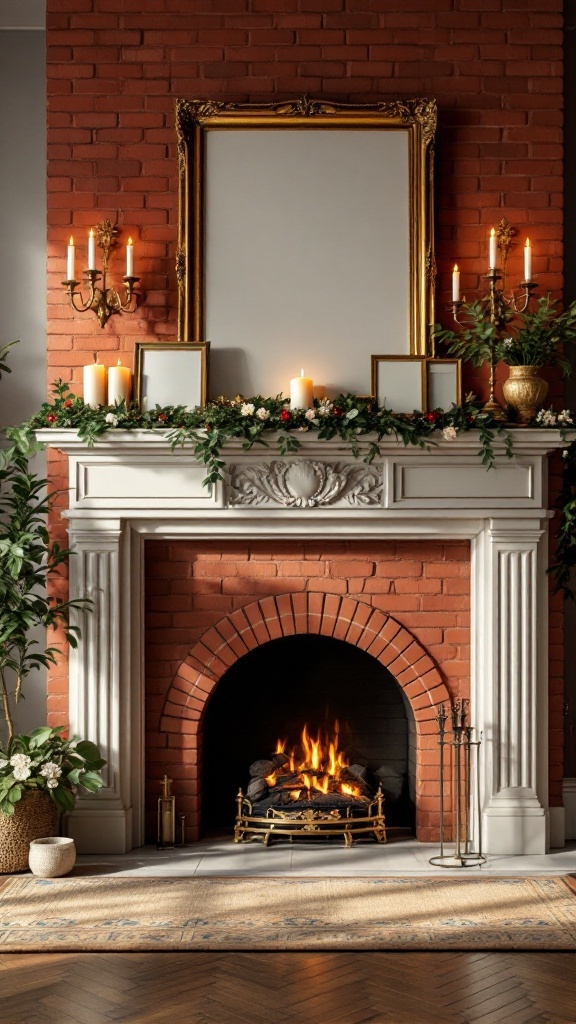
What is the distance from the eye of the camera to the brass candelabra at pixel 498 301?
4.57m

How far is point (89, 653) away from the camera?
4629 mm

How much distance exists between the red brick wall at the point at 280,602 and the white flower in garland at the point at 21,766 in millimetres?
637

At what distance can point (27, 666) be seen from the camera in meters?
4.86

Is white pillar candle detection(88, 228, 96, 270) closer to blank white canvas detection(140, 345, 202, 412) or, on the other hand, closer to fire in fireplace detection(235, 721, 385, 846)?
blank white canvas detection(140, 345, 202, 412)

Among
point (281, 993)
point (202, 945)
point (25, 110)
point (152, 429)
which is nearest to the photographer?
point (281, 993)

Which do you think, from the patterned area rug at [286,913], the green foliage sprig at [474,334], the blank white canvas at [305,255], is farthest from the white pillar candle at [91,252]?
the patterned area rug at [286,913]

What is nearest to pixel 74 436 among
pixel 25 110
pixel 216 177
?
pixel 216 177

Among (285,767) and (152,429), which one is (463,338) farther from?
(285,767)

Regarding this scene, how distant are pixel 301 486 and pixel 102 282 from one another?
1.33 meters

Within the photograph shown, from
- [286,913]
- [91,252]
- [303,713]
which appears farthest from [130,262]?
[286,913]

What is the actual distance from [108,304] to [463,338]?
5.27ft

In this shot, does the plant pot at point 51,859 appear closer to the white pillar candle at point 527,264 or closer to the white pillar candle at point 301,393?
the white pillar candle at point 301,393

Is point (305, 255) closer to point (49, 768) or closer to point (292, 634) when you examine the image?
point (292, 634)

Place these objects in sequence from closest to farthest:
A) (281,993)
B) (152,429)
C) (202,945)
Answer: (281,993) < (202,945) < (152,429)
